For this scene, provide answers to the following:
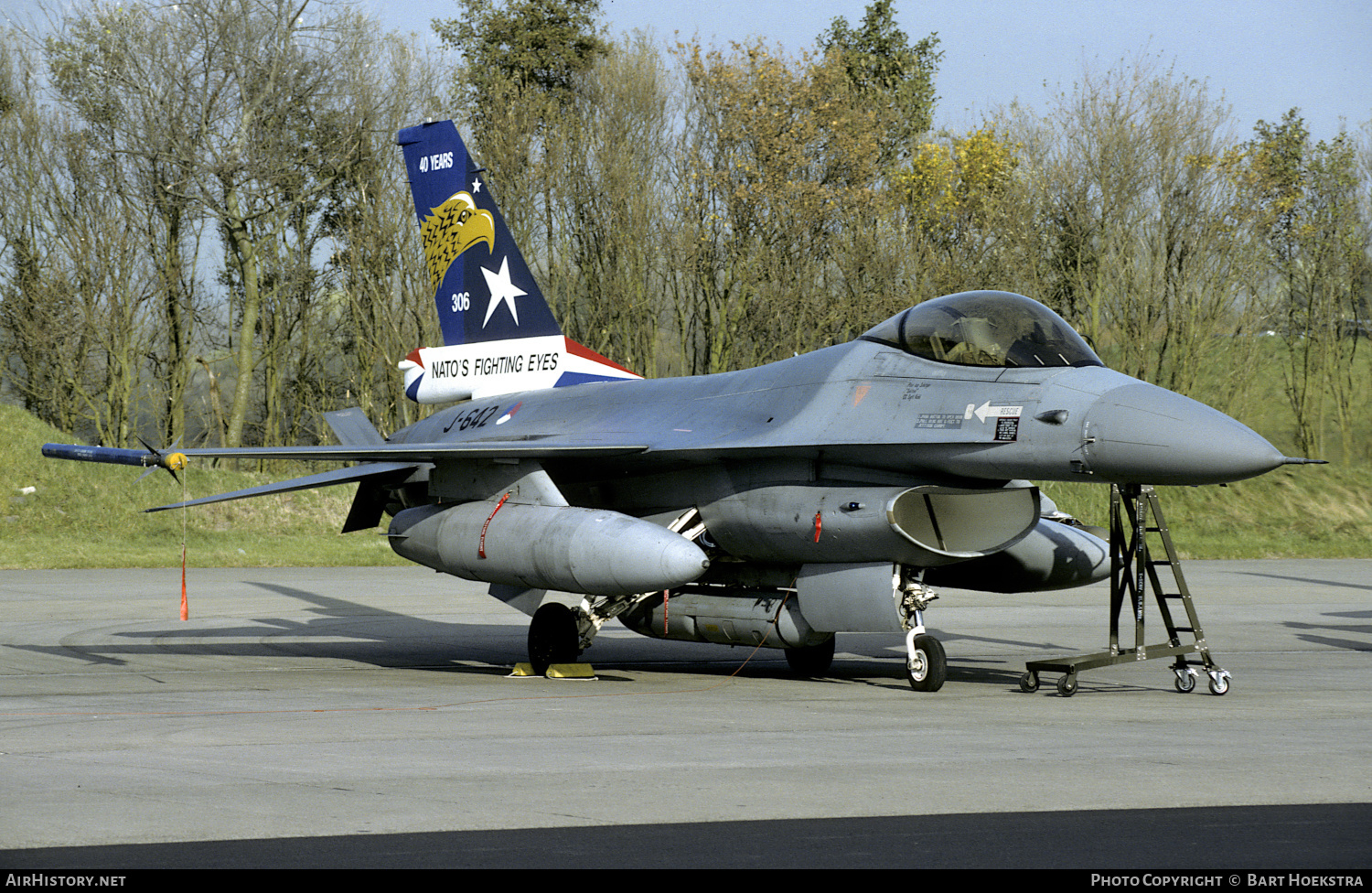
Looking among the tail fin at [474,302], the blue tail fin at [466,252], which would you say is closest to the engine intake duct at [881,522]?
the tail fin at [474,302]

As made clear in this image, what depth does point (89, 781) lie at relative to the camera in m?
5.75

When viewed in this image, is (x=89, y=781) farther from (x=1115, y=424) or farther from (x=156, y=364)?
(x=156, y=364)

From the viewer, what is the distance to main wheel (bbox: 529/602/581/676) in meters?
11.2

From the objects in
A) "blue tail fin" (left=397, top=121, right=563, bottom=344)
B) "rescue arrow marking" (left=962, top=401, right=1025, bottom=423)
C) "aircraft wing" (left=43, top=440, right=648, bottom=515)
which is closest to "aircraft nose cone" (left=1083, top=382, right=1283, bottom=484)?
"rescue arrow marking" (left=962, top=401, right=1025, bottom=423)

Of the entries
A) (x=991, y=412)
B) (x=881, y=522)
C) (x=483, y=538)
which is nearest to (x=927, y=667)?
(x=881, y=522)

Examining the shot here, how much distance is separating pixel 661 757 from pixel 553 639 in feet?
15.6

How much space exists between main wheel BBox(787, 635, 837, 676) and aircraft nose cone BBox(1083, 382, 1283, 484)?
371cm

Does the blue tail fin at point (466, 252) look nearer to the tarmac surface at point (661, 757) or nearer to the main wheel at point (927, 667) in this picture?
A: the tarmac surface at point (661, 757)

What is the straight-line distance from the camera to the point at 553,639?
11.2m

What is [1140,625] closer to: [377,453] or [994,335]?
[994,335]

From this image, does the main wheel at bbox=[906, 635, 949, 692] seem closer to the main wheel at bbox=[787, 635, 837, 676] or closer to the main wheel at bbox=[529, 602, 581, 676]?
the main wheel at bbox=[787, 635, 837, 676]

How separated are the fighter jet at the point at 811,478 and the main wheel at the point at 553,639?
0.02m

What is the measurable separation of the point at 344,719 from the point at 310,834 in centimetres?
344
